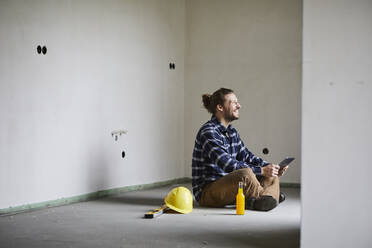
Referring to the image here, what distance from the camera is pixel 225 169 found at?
4.83 meters

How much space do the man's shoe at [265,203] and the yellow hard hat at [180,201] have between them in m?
0.60

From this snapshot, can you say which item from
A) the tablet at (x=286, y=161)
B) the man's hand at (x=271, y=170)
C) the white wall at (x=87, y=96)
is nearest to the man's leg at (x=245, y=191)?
the man's hand at (x=271, y=170)

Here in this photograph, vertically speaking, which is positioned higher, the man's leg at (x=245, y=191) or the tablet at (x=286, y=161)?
the tablet at (x=286, y=161)

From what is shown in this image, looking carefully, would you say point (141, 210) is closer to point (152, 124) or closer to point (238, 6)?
point (152, 124)

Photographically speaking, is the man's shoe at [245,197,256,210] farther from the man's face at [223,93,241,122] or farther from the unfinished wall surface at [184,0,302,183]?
the unfinished wall surface at [184,0,302,183]

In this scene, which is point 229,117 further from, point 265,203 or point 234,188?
point 265,203

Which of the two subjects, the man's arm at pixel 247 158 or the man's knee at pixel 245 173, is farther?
the man's arm at pixel 247 158

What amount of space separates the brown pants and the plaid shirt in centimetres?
8

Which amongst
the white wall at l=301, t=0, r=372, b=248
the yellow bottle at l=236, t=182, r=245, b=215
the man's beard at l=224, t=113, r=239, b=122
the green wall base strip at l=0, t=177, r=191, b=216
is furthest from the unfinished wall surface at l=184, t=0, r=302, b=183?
the white wall at l=301, t=0, r=372, b=248

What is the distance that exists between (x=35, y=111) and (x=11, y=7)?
923 millimetres

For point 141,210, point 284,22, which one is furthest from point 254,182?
point 284,22

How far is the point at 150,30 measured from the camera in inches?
261

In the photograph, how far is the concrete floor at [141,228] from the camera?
3498mm

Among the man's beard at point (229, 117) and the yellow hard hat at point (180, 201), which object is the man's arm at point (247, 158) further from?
the yellow hard hat at point (180, 201)
